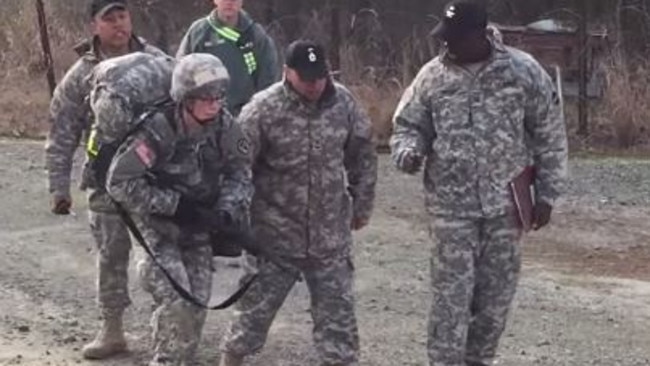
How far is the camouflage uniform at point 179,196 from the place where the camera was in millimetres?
5672

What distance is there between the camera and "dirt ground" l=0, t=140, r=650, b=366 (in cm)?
712

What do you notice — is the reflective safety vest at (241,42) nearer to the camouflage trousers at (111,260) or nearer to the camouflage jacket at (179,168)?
the camouflage trousers at (111,260)

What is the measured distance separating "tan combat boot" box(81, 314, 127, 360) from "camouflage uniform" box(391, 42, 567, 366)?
66.7 inches

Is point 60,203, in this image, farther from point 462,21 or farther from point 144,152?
point 462,21

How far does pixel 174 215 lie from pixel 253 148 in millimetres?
603

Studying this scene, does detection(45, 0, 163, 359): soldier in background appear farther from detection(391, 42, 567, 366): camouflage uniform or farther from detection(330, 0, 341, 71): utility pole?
detection(330, 0, 341, 71): utility pole

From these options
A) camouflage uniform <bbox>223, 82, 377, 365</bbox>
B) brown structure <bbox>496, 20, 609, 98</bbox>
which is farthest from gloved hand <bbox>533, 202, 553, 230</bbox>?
brown structure <bbox>496, 20, 609, 98</bbox>

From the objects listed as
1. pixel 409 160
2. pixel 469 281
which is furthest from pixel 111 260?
pixel 469 281

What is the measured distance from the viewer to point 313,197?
6.26m

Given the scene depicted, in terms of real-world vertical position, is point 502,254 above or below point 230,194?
below

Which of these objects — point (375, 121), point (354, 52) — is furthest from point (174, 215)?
point (354, 52)

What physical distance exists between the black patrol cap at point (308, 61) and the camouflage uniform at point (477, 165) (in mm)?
417

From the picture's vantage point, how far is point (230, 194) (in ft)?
19.1

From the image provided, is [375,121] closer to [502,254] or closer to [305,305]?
[305,305]
